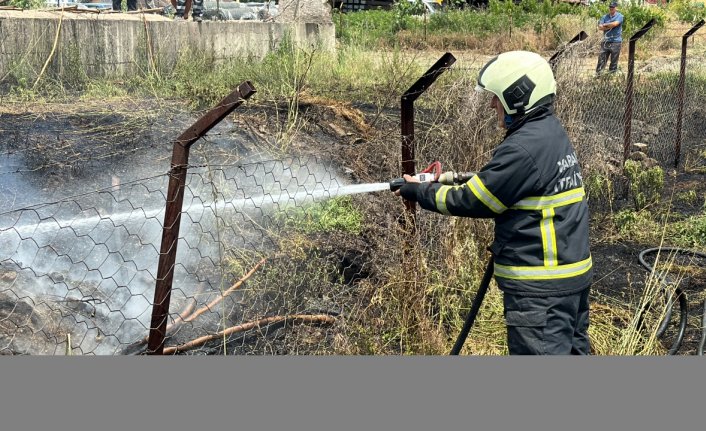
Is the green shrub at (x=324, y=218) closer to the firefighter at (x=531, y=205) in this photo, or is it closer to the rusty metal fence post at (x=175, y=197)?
the rusty metal fence post at (x=175, y=197)

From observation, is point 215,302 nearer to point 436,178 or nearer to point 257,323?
point 257,323

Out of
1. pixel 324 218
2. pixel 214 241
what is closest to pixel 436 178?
pixel 214 241

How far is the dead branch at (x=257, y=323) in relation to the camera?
445cm

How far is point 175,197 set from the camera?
11.5 feet

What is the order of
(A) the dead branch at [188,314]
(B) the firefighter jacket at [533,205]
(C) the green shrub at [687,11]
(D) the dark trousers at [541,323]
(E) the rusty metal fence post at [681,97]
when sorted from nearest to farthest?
(B) the firefighter jacket at [533,205], (D) the dark trousers at [541,323], (A) the dead branch at [188,314], (E) the rusty metal fence post at [681,97], (C) the green shrub at [687,11]

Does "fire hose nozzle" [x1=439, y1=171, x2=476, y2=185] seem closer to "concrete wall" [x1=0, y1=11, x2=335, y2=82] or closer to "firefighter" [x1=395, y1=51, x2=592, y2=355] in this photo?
"firefighter" [x1=395, y1=51, x2=592, y2=355]

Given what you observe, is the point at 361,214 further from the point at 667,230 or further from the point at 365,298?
the point at 667,230

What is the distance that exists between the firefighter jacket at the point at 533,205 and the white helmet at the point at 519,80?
0.23ft

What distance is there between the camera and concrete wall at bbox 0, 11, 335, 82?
970 cm

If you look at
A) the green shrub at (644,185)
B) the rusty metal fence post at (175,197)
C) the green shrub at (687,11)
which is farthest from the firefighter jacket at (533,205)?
the green shrub at (687,11)

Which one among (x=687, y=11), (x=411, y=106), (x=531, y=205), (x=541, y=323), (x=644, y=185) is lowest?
(x=644, y=185)

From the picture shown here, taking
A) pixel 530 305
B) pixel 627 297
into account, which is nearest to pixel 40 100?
pixel 627 297

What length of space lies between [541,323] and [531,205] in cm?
51

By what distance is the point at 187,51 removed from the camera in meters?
10.9
